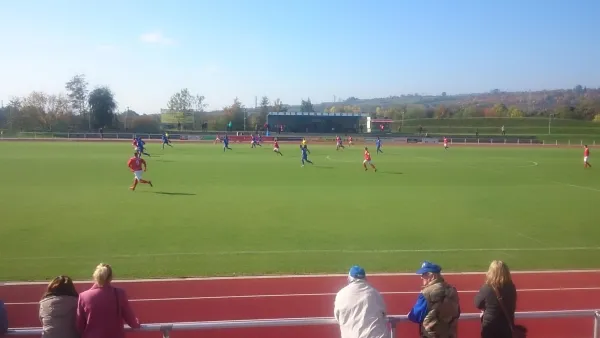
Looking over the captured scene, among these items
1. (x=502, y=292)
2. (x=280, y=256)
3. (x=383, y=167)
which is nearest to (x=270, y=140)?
(x=383, y=167)

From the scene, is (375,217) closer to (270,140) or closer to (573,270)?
(573,270)

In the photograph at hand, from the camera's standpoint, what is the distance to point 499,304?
5.35 metres

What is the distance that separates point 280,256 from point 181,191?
1119cm

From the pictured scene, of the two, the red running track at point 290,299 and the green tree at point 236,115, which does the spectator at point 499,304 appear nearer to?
the red running track at point 290,299

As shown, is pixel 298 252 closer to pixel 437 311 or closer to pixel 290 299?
pixel 290 299

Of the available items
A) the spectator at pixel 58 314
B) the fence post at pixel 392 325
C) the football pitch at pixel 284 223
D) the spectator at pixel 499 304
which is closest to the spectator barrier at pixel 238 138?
the football pitch at pixel 284 223

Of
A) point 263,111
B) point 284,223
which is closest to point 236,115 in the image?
point 263,111

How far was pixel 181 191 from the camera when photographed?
22797 millimetres

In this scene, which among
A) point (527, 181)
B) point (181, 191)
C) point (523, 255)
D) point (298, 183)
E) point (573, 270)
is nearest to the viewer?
point (573, 270)

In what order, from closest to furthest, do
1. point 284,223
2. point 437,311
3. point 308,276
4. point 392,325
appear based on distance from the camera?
point 437,311 → point 392,325 → point 308,276 → point 284,223

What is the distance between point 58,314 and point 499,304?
447 cm

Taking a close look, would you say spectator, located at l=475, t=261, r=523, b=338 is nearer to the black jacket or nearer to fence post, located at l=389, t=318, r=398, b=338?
the black jacket

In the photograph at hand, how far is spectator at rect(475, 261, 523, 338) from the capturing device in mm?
5363

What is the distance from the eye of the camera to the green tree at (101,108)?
9512cm
